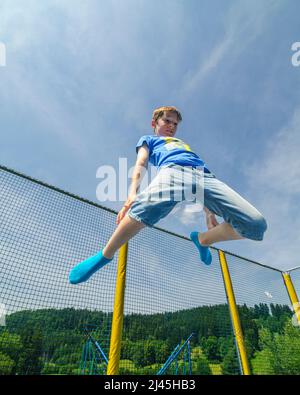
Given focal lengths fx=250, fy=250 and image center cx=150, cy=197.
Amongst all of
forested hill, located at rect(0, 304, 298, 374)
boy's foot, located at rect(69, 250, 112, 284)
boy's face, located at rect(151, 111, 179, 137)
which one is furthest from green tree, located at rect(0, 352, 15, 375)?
boy's face, located at rect(151, 111, 179, 137)

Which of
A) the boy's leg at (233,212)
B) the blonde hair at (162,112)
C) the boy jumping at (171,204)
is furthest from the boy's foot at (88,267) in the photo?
the blonde hair at (162,112)

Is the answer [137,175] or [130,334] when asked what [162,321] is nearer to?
[130,334]

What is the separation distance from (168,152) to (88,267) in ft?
3.15

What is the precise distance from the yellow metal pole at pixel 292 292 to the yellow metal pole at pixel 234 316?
153 centimetres

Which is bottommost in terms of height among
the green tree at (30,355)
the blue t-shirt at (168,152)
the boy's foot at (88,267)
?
the green tree at (30,355)

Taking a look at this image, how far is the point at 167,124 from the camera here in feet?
7.13

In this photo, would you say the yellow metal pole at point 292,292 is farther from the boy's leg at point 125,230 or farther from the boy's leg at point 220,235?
the boy's leg at point 125,230

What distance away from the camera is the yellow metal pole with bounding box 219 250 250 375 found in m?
3.18

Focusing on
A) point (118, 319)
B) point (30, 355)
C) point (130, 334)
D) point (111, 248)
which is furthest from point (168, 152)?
point (30, 355)

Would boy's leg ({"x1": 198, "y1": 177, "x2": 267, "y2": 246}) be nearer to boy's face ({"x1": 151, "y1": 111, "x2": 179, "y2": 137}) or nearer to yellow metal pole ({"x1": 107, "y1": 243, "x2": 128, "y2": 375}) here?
boy's face ({"x1": 151, "y1": 111, "x2": 179, "y2": 137})

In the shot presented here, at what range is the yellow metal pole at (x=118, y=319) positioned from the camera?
2236 mm
